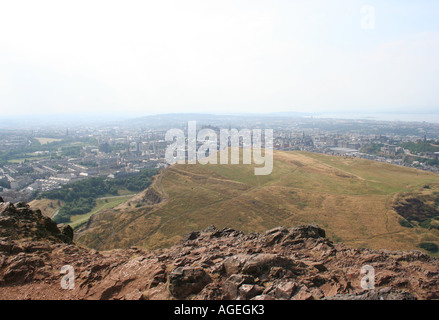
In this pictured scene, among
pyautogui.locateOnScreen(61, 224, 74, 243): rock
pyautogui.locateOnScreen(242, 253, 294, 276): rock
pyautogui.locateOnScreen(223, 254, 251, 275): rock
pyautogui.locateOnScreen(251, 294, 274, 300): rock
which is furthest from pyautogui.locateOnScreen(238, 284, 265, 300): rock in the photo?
pyautogui.locateOnScreen(61, 224, 74, 243): rock

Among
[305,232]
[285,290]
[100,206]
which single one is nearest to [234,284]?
[285,290]

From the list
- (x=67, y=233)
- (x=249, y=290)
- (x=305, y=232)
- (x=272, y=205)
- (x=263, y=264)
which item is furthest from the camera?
(x=272, y=205)

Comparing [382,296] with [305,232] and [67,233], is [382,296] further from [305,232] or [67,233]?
[67,233]

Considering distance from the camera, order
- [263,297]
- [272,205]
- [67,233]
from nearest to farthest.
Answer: [263,297] < [67,233] < [272,205]

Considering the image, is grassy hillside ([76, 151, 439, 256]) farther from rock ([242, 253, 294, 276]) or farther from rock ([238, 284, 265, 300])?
→ rock ([238, 284, 265, 300])

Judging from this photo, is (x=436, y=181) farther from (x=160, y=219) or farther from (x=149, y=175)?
(x=149, y=175)
